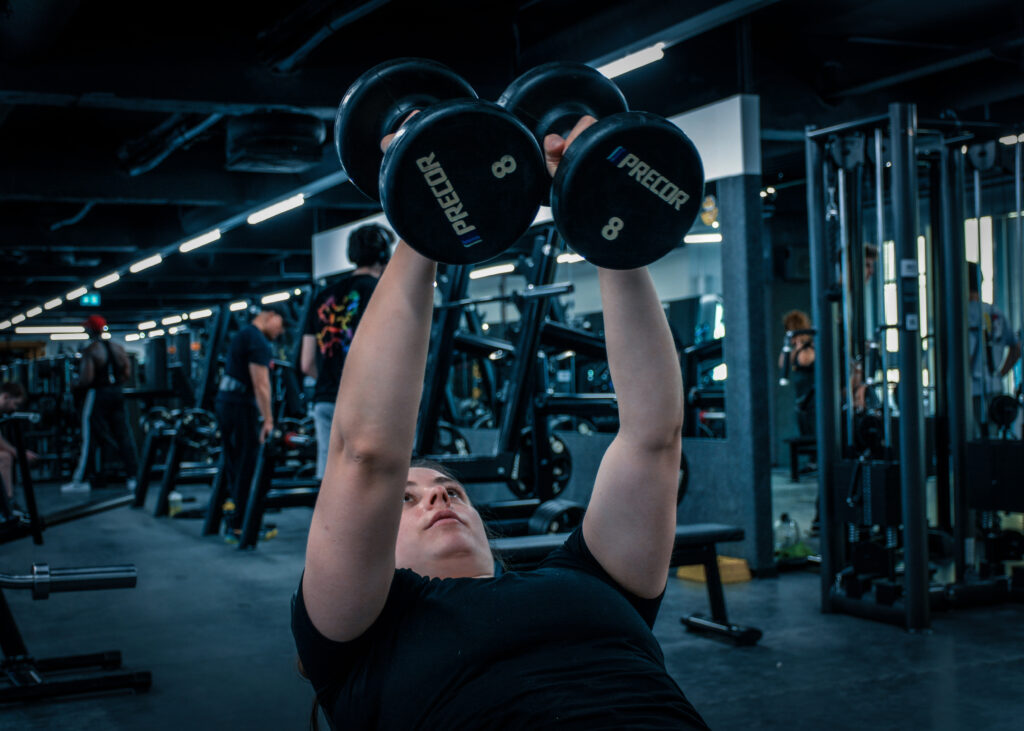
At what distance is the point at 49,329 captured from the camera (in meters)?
23.1

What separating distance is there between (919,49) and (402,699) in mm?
5765

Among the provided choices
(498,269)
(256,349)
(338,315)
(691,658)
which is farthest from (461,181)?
(498,269)

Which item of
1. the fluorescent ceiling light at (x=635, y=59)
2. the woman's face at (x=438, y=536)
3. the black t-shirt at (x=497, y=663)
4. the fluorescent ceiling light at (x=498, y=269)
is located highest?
the fluorescent ceiling light at (x=635, y=59)

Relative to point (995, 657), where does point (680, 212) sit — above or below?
above

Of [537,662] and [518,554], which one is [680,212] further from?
[518,554]

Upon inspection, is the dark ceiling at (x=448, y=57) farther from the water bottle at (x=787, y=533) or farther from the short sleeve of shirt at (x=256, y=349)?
the water bottle at (x=787, y=533)

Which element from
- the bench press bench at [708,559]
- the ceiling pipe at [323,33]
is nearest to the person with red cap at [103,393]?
the ceiling pipe at [323,33]

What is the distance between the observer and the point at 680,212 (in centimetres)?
99

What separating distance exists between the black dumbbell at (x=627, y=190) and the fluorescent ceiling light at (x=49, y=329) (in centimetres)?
2385

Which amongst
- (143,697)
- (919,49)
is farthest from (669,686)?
(919,49)

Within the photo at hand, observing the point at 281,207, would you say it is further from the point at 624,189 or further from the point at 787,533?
the point at 624,189

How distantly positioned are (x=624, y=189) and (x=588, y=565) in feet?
1.66

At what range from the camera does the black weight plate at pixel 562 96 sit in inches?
44.8

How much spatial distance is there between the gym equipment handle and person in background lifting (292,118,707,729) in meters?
0.42
